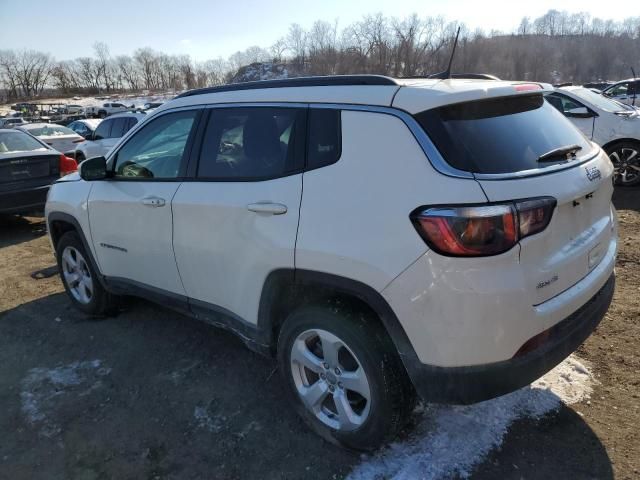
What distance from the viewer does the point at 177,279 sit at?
3268mm

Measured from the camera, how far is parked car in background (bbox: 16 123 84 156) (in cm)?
1408

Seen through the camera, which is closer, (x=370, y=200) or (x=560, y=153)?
(x=370, y=200)

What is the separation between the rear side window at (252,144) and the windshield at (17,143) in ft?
19.9

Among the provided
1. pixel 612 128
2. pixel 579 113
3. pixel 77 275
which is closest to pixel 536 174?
pixel 77 275

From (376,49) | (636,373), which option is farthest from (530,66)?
(636,373)

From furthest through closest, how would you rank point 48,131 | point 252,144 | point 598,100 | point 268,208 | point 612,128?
point 48,131 → point 598,100 → point 612,128 → point 252,144 → point 268,208

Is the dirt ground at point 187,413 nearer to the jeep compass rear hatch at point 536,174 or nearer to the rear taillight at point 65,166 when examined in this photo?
the jeep compass rear hatch at point 536,174

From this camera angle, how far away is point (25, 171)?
7.35 meters

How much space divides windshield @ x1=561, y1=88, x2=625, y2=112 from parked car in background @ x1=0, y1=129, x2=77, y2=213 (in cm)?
873

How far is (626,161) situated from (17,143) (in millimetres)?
9935

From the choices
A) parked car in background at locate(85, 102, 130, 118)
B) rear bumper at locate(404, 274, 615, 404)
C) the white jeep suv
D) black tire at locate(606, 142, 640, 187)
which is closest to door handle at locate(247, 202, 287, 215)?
the white jeep suv

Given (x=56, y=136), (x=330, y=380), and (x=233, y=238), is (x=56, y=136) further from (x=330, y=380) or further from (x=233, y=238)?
(x=330, y=380)

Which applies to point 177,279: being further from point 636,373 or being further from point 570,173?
point 636,373

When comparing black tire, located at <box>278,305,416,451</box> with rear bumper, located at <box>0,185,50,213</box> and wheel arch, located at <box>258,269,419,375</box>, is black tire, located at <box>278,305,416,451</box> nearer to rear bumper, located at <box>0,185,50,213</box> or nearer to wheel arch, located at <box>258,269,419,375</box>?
wheel arch, located at <box>258,269,419,375</box>
